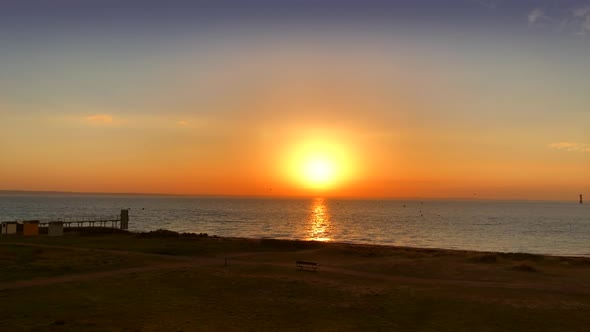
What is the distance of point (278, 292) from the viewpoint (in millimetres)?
25234

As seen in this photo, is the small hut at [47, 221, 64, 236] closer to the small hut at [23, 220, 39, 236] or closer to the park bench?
the small hut at [23, 220, 39, 236]

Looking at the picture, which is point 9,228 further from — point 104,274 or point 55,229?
point 104,274

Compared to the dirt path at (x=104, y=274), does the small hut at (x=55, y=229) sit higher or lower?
higher

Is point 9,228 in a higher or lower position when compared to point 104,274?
higher

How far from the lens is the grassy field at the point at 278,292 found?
1927 centimetres

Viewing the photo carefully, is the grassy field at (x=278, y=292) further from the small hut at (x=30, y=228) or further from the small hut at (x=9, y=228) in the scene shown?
the small hut at (x=9, y=228)

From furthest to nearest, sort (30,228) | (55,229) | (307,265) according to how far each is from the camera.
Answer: (55,229)
(30,228)
(307,265)

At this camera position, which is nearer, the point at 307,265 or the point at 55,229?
the point at 307,265

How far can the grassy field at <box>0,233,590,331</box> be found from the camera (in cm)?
1927

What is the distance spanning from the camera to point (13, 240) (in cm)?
4712

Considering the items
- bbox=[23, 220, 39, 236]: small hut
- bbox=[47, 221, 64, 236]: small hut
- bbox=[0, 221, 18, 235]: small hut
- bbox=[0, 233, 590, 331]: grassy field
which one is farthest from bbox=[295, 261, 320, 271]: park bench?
bbox=[0, 221, 18, 235]: small hut

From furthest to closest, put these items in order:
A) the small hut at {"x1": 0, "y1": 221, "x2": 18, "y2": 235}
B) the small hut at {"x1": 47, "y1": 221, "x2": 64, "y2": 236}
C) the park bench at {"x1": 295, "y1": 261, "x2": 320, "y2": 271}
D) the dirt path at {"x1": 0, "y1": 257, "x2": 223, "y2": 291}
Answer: the small hut at {"x1": 0, "y1": 221, "x2": 18, "y2": 235}
the small hut at {"x1": 47, "y1": 221, "x2": 64, "y2": 236}
the park bench at {"x1": 295, "y1": 261, "x2": 320, "y2": 271}
the dirt path at {"x1": 0, "y1": 257, "x2": 223, "y2": 291}

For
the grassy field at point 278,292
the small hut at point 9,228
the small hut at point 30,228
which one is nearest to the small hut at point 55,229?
the small hut at point 30,228

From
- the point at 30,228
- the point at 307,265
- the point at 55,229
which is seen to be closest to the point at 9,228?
the point at 30,228
